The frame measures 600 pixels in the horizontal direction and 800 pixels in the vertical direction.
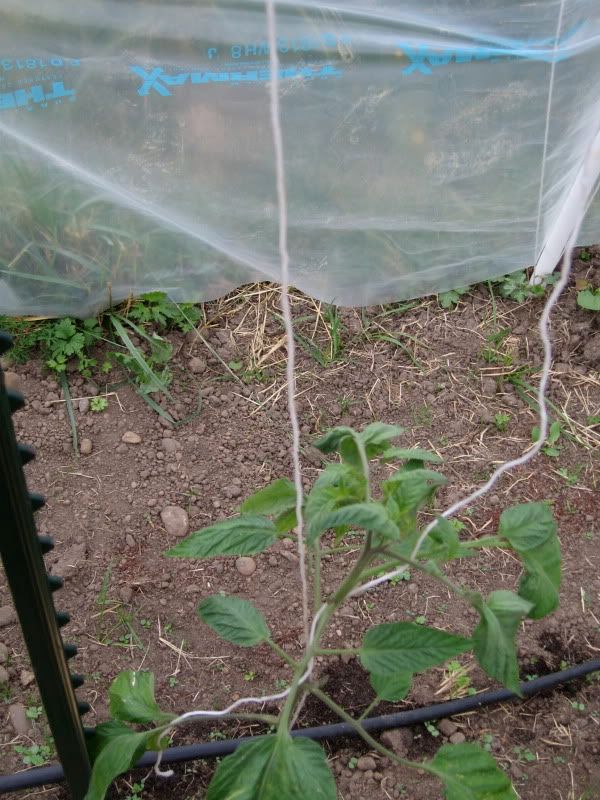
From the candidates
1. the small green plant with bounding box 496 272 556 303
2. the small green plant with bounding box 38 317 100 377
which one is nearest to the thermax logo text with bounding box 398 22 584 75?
the small green plant with bounding box 496 272 556 303

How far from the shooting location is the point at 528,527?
2.65 ft

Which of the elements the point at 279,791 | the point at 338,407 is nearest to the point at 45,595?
the point at 279,791

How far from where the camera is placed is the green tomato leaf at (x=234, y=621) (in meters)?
0.91

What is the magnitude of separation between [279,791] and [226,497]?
2.75 feet

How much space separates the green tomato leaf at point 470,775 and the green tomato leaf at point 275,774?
0.53 ft

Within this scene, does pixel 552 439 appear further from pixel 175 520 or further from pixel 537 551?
pixel 537 551

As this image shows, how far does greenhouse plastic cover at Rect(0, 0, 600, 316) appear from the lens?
155 centimetres

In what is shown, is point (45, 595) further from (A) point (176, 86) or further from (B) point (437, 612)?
(A) point (176, 86)

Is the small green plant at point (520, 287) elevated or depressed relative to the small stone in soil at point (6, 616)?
elevated

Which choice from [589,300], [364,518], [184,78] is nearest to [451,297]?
[589,300]

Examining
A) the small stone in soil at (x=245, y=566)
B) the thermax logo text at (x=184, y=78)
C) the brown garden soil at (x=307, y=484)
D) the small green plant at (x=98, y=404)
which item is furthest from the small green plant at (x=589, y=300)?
the small green plant at (x=98, y=404)

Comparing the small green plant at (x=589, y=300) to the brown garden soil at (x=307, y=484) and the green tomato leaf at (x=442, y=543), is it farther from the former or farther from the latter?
the green tomato leaf at (x=442, y=543)

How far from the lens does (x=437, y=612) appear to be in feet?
4.58

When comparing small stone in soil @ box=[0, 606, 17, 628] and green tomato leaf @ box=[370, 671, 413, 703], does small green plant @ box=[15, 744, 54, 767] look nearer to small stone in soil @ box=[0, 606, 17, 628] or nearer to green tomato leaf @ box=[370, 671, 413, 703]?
small stone in soil @ box=[0, 606, 17, 628]
